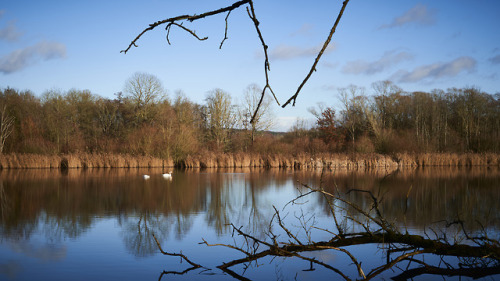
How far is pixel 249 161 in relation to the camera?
25500mm

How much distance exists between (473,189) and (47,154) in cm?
2319

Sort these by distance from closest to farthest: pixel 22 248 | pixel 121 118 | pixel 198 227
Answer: pixel 22 248 → pixel 198 227 → pixel 121 118

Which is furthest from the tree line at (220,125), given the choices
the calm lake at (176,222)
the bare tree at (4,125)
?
the calm lake at (176,222)

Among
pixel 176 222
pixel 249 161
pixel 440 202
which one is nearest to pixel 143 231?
pixel 176 222

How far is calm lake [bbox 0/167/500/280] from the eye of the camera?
197 inches

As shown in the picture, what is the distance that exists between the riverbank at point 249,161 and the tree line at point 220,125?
95 cm

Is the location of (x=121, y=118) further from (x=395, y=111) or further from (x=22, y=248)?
(x=22, y=248)

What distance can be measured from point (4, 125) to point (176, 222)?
23871mm

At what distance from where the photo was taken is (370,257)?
555cm

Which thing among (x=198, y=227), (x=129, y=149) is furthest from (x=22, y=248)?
(x=129, y=149)

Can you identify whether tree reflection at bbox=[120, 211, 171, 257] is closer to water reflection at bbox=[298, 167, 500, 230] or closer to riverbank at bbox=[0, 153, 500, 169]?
water reflection at bbox=[298, 167, 500, 230]

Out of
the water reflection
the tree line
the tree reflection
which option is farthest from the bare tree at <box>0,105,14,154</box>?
the water reflection

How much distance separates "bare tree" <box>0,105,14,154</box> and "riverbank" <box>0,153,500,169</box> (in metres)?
2.84

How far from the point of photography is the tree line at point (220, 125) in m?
26.4
